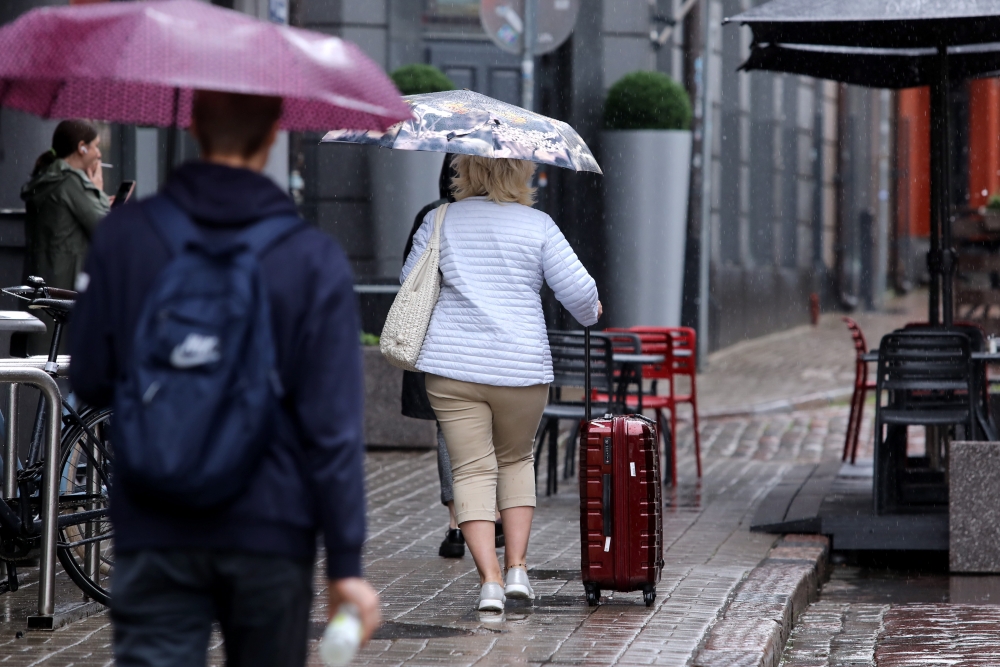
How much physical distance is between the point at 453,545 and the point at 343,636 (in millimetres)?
4581

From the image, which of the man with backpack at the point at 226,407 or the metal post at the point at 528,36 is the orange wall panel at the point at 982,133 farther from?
the man with backpack at the point at 226,407

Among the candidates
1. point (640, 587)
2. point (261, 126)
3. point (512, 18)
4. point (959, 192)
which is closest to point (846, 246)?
point (959, 192)

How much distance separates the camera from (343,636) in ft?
8.34

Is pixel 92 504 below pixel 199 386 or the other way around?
below

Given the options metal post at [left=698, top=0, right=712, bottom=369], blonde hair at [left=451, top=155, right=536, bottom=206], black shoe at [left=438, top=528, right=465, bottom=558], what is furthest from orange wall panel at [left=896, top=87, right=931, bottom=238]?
blonde hair at [left=451, top=155, right=536, bottom=206]

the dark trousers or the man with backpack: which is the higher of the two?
the man with backpack

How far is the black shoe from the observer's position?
709 cm

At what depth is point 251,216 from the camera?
2.66 metres

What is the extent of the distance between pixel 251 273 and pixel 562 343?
6.62 meters

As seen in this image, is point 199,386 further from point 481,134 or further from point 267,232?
point 481,134

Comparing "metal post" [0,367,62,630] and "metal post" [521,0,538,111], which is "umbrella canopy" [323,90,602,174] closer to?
"metal post" [0,367,62,630]

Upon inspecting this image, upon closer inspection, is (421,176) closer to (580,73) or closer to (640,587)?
(580,73)

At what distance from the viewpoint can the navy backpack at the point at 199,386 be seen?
8.21 feet

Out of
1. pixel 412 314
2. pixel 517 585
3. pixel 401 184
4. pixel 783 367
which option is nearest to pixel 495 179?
pixel 412 314
